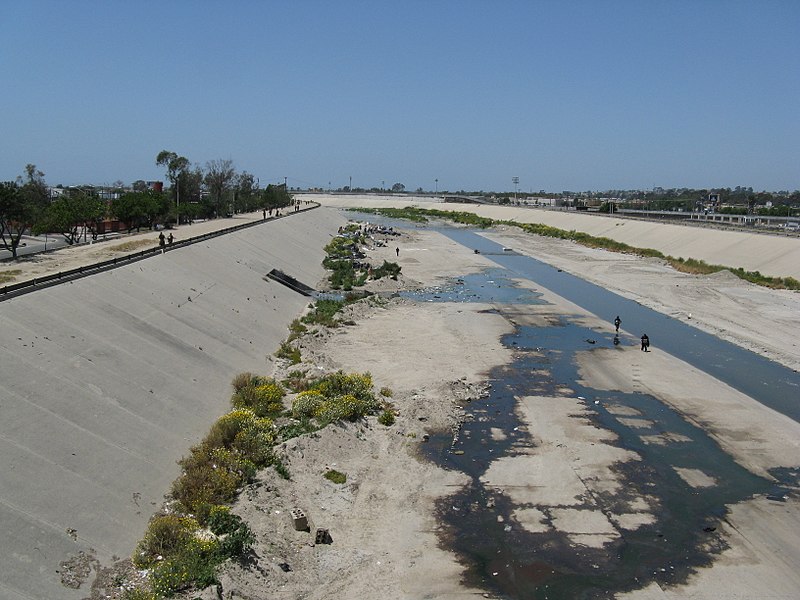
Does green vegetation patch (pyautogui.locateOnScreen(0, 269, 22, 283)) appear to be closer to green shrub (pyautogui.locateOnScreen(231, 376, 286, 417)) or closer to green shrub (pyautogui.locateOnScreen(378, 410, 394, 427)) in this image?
green shrub (pyautogui.locateOnScreen(231, 376, 286, 417))

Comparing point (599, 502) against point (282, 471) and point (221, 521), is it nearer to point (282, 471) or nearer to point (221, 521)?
point (282, 471)

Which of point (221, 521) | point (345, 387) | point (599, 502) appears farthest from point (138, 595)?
point (345, 387)

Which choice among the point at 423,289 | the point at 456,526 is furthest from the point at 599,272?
the point at 456,526

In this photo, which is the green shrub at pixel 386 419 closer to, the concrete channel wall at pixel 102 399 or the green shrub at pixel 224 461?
the green shrub at pixel 224 461

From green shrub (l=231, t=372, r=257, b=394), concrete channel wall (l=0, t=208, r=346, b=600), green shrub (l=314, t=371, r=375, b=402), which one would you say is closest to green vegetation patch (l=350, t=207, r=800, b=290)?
concrete channel wall (l=0, t=208, r=346, b=600)

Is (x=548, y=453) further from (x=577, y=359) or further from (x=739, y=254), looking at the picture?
(x=739, y=254)

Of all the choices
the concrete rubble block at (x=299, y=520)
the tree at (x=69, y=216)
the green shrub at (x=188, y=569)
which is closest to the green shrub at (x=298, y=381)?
the concrete rubble block at (x=299, y=520)
